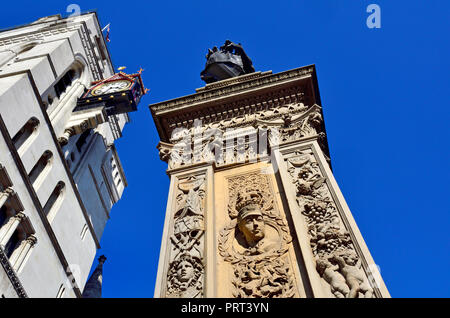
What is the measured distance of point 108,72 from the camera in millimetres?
45562

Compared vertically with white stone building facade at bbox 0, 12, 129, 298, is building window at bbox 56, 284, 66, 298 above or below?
below

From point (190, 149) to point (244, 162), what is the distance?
153 cm

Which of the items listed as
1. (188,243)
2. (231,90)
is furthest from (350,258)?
(231,90)

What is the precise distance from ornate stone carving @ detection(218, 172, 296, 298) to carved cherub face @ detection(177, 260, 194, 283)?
0.58 meters

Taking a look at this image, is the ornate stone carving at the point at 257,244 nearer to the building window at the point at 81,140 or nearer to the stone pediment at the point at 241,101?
the stone pediment at the point at 241,101

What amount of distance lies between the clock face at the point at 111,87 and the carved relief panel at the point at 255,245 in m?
27.9

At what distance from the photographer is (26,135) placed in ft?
83.6

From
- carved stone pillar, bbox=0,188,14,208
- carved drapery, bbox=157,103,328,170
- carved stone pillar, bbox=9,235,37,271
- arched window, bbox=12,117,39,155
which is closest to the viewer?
carved drapery, bbox=157,103,328,170

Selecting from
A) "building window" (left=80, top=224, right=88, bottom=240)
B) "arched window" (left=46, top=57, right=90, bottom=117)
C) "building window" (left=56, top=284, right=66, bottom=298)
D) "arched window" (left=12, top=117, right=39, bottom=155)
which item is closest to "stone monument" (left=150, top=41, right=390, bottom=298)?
"arched window" (left=12, top=117, right=39, bottom=155)

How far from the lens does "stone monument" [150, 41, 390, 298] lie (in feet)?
16.9

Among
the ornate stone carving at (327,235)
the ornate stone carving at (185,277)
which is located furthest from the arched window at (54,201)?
the ornate stone carving at (327,235)

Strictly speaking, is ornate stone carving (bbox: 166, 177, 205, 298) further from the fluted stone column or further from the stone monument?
the fluted stone column
